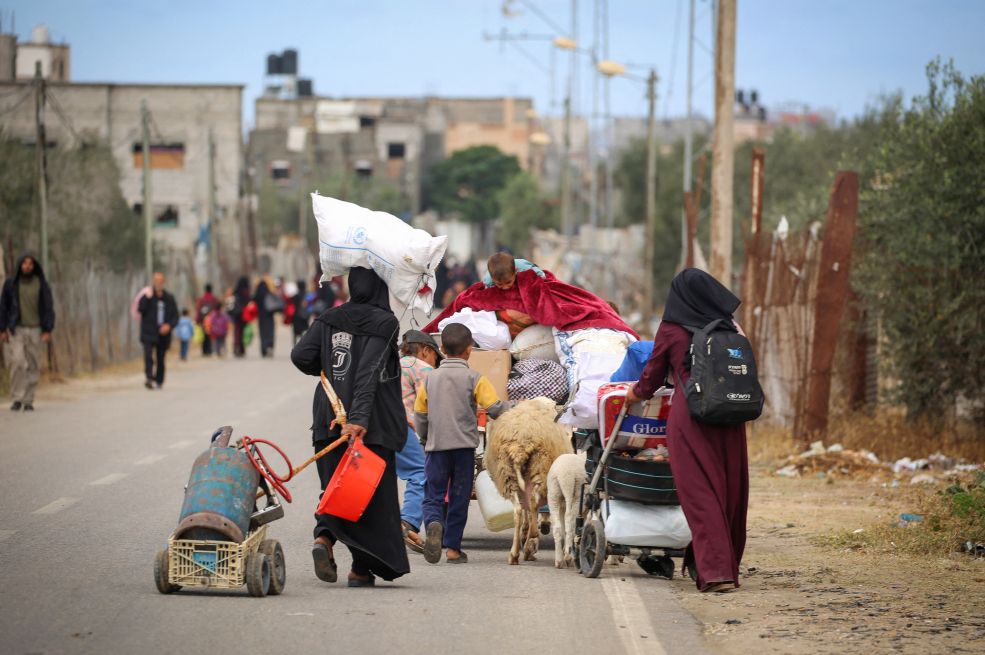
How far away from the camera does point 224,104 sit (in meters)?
77.9

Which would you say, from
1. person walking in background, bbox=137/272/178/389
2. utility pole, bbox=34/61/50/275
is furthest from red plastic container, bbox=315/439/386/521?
utility pole, bbox=34/61/50/275

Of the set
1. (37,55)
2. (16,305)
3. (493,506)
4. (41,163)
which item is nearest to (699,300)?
(493,506)

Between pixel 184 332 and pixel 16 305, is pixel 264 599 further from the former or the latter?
pixel 184 332

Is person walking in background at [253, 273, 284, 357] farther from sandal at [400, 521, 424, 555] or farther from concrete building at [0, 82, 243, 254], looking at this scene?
concrete building at [0, 82, 243, 254]

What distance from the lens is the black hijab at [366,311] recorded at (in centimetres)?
931

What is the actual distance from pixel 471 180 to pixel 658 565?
376 feet

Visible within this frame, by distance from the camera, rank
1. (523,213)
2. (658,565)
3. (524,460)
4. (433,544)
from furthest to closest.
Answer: (523,213) < (524,460) < (658,565) < (433,544)

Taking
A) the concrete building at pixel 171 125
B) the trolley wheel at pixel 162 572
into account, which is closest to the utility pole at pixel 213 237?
the concrete building at pixel 171 125

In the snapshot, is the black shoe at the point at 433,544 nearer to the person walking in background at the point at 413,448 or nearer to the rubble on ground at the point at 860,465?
the person walking in background at the point at 413,448

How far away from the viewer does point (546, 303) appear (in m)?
12.1

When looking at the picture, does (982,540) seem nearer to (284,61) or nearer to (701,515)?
(701,515)

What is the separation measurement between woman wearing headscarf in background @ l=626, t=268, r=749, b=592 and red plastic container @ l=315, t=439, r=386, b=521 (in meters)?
1.79

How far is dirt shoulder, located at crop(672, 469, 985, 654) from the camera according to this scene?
7.80 meters

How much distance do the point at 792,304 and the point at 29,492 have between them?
941 centimetres
